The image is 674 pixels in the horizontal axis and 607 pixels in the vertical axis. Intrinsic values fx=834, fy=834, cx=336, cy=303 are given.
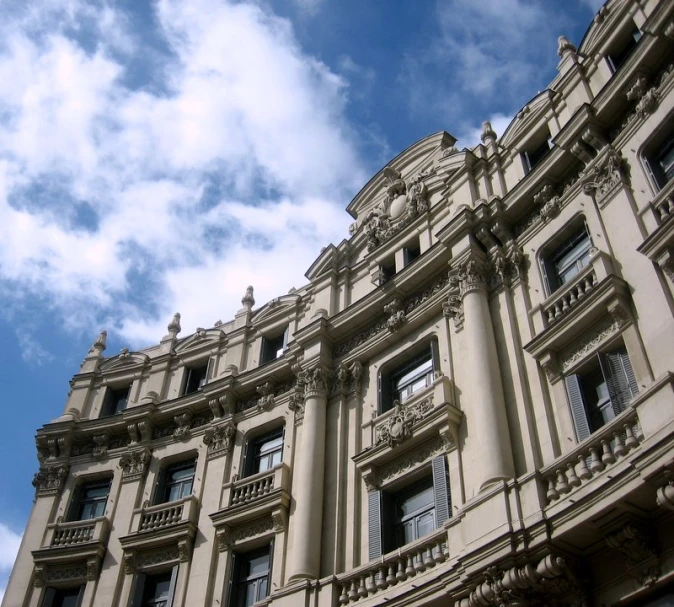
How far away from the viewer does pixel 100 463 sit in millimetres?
30750

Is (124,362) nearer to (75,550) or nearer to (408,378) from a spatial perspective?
(75,550)

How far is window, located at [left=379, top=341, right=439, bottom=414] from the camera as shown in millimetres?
24469

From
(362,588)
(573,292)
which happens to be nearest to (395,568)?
(362,588)

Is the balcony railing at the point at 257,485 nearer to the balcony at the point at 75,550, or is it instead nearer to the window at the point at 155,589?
the window at the point at 155,589

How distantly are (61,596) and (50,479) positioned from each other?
15.2 feet

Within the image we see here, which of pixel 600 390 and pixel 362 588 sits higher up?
pixel 600 390

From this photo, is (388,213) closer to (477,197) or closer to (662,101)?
(477,197)

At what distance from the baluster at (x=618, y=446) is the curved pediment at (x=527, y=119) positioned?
1273 centimetres

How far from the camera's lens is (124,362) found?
1369 inches

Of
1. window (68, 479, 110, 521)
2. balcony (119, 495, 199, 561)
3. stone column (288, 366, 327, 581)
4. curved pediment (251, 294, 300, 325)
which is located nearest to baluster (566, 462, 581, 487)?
stone column (288, 366, 327, 581)

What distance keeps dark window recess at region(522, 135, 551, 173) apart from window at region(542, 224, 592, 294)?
403cm

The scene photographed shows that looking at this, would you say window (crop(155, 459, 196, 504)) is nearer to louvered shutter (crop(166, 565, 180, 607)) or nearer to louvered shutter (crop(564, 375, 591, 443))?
louvered shutter (crop(166, 565, 180, 607))

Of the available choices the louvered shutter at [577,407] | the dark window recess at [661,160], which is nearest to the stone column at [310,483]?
the louvered shutter at [577,407]

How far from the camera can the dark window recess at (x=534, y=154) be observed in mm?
26094
